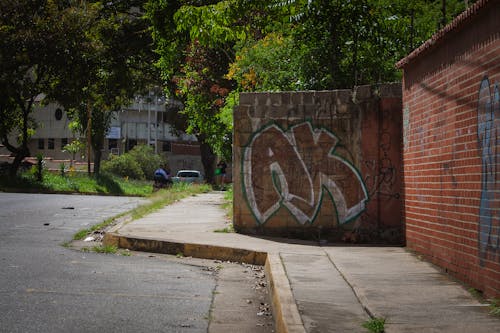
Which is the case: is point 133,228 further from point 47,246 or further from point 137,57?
point 137,57

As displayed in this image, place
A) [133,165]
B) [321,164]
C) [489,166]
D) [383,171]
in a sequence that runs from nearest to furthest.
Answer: [489,166] → [383,171] → [321,164] → [133,165]

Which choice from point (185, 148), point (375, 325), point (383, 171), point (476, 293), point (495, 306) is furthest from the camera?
point (185, 148)

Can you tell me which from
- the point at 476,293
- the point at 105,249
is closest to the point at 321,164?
the point at 105,249

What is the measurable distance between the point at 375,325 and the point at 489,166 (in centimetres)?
202

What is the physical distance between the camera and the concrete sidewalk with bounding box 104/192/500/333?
506cm

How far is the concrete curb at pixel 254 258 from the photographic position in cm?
515

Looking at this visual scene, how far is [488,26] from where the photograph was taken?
6035mm

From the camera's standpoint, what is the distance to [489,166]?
593 cm

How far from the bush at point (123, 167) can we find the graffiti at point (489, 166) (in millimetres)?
42653

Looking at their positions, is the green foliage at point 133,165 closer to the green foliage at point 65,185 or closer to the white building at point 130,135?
the white building at point 130,135

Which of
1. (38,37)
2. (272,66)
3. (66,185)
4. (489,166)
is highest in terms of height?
(38,37)

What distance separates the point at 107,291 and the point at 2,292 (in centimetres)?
96

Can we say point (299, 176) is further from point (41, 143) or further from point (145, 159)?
point (41, 143)

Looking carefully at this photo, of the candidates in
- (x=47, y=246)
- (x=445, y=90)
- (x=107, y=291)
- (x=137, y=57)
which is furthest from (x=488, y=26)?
(x=137, y=57)
